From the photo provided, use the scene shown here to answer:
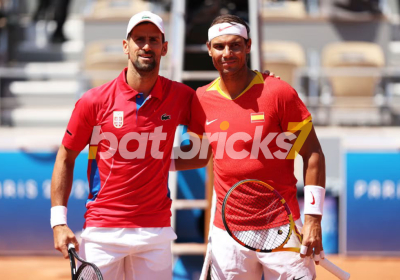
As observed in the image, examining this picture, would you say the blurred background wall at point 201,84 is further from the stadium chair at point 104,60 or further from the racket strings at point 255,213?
the racket strings at point 255,213

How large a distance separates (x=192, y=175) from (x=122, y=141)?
237 cm

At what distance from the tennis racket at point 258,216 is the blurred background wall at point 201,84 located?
1801 mm

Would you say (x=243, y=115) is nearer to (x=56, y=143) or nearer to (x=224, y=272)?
(x=224, y=272)

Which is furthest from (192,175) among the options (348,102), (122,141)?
(348,102)

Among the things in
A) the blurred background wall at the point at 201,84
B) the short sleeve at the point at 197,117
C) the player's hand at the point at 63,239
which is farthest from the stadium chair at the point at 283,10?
the player's hand at the point at 63,239

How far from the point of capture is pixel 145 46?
Result: 3531mm

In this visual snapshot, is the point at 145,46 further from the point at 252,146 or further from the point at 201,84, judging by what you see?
the point at 201,84

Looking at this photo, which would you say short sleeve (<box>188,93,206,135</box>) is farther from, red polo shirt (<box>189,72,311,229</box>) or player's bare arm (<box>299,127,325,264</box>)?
player's bare arm (<box>299,127,325,264</box>)

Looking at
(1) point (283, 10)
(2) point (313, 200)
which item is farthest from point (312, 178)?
(1) point (283, 10)

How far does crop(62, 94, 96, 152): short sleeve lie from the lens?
3.60 metres

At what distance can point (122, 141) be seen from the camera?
141 inches

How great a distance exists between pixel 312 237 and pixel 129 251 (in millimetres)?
1034

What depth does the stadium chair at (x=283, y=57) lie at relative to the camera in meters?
9.92

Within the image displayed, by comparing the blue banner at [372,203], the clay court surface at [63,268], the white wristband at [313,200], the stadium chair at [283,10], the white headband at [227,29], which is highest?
the stadium chair at [283,10]
